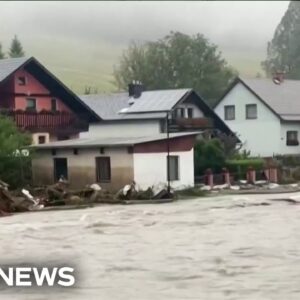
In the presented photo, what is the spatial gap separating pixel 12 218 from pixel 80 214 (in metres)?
2.02

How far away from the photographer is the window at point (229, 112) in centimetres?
5164

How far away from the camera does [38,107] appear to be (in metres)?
40.7

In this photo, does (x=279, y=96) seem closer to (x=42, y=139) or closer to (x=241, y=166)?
(x=241, y=166)

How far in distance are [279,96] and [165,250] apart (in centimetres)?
3311

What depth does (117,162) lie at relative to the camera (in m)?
32.1

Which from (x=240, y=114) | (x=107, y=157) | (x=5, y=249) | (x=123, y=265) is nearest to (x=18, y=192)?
(x=107, y=157)

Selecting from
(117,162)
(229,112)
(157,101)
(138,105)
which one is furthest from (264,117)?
(117,162)

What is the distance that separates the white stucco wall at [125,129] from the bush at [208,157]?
656 cm

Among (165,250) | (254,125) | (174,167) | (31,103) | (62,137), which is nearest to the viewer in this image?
(165,250)

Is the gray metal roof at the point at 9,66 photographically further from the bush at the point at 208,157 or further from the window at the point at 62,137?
the bush at the point at 208,157

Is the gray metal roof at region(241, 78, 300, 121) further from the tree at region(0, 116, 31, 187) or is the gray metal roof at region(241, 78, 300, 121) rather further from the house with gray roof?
the tree at region(0, 116, 31, 187)

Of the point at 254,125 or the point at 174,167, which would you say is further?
the point at 254,125

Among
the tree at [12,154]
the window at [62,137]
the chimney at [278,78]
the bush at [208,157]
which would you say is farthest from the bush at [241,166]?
the tree at [12,154]

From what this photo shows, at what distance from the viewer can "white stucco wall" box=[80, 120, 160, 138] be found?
4625 centimetres
